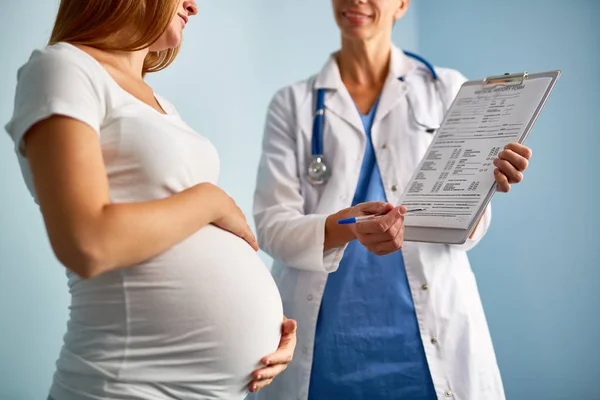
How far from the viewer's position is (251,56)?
230cm

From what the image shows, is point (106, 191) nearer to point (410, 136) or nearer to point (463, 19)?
point (410, 136)

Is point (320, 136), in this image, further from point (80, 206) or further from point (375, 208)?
point (80, 206)

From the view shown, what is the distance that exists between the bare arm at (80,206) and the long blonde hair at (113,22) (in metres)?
0.22

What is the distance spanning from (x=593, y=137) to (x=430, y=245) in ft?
3.30

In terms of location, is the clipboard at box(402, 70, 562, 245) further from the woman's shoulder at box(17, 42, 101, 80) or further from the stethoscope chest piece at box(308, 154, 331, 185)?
the woman's shoulder at box(17, 42, 101, 80)

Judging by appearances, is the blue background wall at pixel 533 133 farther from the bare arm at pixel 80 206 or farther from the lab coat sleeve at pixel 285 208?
the bare arm at pixel 80 206

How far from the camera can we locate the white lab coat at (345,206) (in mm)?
1606

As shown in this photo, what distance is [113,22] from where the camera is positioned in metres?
1.05

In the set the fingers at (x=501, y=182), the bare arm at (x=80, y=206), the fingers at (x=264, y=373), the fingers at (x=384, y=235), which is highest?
the fingers at (x=501, y=182)

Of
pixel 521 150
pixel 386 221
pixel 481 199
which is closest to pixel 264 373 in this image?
pixel 386 221

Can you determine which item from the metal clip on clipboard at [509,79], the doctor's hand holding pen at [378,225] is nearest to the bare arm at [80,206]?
the doctor's hand holding pen at [378,225]

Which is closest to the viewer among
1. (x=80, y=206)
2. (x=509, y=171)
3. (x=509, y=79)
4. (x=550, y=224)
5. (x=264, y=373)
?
(x=80, y=206)

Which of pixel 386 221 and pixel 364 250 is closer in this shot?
pixel 386 221

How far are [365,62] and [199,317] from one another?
1018mm
